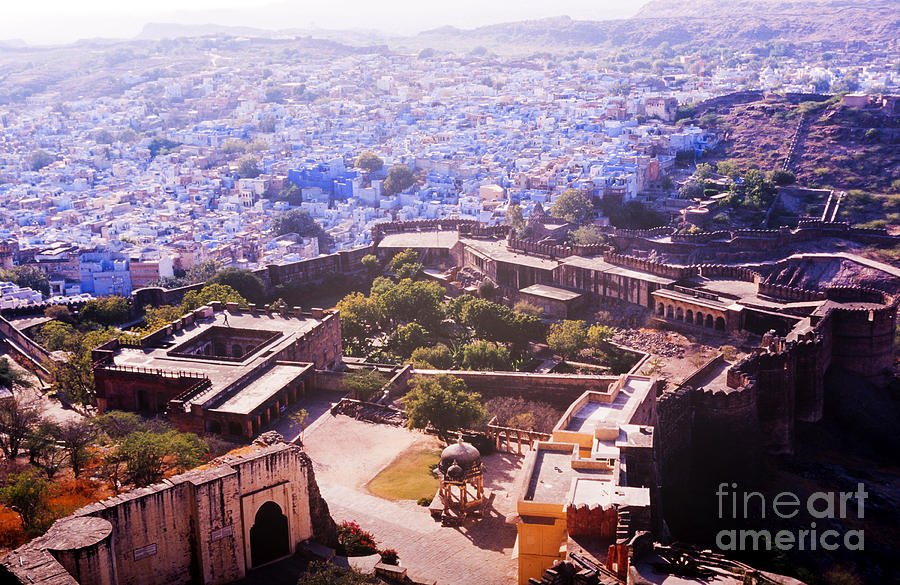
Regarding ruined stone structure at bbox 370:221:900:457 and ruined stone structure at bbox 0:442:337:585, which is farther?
ruined stone structure at bbox 370:221:900:457

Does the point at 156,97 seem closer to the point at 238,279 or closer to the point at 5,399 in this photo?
the point at 238,279

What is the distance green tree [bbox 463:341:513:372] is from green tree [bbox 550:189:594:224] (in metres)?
22.0

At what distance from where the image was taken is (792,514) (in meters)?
24.5

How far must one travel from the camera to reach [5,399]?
24.1 m

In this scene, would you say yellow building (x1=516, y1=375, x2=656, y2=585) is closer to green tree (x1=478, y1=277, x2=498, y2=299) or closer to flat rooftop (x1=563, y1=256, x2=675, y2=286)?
flat rooftop (x1=563, y1=256, x2=675, y2=286)

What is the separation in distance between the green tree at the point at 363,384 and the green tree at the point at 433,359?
8.87 feet

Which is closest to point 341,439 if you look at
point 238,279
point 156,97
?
point 238,279

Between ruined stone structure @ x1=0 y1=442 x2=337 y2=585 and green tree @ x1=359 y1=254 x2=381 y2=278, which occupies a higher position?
ruined stone structure @ x1=0 y1=442 x2=337 y2=585

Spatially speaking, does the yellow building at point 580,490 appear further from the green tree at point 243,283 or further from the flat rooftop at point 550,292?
the green tree at point 243,283

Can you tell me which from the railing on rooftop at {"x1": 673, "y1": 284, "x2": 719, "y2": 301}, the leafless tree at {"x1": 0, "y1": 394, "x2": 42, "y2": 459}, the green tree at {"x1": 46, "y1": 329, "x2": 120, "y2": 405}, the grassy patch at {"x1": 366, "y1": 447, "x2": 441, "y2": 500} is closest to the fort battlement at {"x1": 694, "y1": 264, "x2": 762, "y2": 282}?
the railing on rooftop at {"x1": 673, "y1": 284, "x2": 719, "y2": 301}

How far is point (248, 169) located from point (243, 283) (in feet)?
153

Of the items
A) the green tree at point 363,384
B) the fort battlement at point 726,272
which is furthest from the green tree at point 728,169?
the green tree at point 363,384

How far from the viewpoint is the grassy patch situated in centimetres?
2138

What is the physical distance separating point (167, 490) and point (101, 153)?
86.6m
